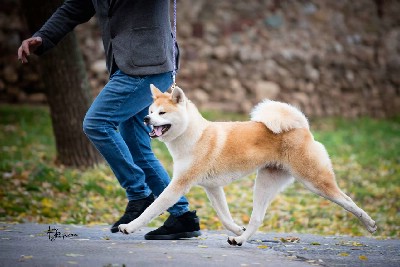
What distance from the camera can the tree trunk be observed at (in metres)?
8.81

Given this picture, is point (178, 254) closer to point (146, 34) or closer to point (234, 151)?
point (234, 151)

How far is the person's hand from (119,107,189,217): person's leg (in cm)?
88

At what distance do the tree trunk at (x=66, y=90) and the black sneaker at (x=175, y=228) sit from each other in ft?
12.3

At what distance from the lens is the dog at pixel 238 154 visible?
5.00 metres

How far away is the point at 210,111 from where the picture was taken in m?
13.8

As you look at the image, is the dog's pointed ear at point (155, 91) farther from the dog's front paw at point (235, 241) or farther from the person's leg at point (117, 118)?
the dog's front paw at point (235, 241)

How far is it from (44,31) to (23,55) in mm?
279

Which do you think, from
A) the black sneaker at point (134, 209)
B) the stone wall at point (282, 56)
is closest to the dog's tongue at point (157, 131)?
the black sneaker at point (134, 209)

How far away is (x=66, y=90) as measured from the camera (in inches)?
348

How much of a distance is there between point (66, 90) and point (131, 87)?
392cm

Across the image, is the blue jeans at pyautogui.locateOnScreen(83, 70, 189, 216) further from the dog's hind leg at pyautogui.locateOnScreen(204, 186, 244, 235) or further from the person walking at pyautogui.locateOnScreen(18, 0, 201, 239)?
the dog's hind leg at pyautogui.locateOnScreen(204, 186, 244, 235)

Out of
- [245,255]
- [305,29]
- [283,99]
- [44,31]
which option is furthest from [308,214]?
[305,29]

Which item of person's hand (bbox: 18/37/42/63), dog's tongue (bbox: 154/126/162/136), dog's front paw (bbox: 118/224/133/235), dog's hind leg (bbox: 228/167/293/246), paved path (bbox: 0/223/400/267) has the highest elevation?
person's hand (bbox: 18/37/42/63)

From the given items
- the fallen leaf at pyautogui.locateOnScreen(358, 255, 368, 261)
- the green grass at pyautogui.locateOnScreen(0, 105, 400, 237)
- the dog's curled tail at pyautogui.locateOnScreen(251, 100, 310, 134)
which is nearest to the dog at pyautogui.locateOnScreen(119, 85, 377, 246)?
the dog's curled tail at pyautogui.locateOnScreen(251, 100, 310, 134)
